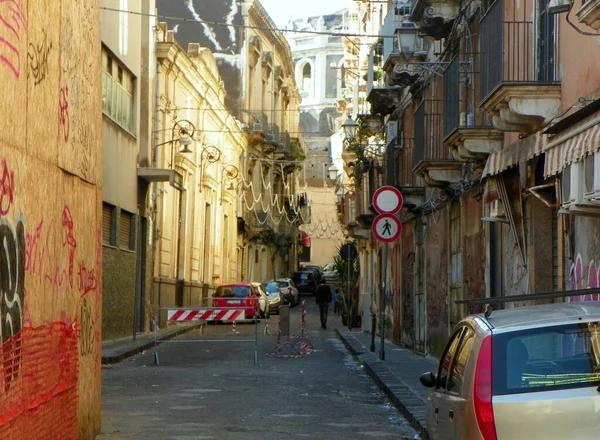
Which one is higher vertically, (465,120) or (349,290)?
(465,120)

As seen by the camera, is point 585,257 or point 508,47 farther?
point 508,47

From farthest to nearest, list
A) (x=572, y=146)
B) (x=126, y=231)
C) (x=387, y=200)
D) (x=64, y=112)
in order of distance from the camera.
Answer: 1. (x=126, y=231)
2. (x=387, y=200)
3. (x=572, y=146)
4. (x=64, y=112)

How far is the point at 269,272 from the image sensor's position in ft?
243

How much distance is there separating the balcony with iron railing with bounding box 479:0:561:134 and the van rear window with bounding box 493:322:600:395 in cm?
715

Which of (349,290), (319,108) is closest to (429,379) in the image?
(349,290)

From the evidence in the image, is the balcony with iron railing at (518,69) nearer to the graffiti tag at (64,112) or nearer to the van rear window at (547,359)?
the graffiti tag at (64,112)

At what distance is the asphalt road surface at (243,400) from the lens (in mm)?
12633

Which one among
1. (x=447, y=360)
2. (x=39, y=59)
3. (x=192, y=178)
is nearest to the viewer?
(x=447, y=360)

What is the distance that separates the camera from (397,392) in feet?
51.9

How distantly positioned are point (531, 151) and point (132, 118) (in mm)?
19765

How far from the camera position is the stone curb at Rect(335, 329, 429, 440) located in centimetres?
1304

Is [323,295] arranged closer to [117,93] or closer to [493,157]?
[117,93]

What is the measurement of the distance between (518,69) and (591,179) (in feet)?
14.7

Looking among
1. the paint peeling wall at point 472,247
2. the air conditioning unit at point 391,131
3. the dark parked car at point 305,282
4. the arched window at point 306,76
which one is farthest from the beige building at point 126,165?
the arched window at point 306,76
